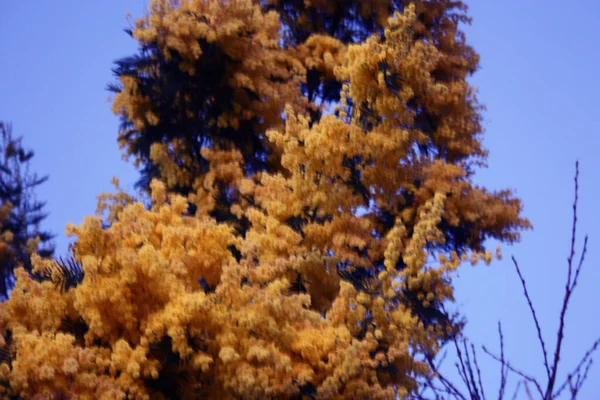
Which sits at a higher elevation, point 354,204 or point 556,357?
point 354,204

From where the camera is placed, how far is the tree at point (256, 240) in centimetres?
423

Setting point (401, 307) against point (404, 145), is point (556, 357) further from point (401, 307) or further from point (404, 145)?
point (404, 145)

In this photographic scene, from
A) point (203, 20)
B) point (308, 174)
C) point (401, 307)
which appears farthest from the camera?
point (203, 20)

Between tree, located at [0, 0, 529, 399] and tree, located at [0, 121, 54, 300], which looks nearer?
tree, located at [0, 0, 529, 399]

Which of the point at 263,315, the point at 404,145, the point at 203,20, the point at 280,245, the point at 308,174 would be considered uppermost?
the point at 203,20

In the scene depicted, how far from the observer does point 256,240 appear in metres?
5.12

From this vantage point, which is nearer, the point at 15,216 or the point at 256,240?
the point at 256,240

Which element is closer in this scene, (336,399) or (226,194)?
(336,399)

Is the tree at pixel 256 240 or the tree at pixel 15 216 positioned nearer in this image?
the tree at pixel 256 240

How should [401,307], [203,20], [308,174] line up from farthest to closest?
[203,20]
[308,174]
[401,307]

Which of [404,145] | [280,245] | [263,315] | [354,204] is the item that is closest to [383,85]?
[404,145]

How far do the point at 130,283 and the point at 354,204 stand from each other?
2.25 m

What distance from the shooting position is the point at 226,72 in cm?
811

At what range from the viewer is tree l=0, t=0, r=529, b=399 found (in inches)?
166
